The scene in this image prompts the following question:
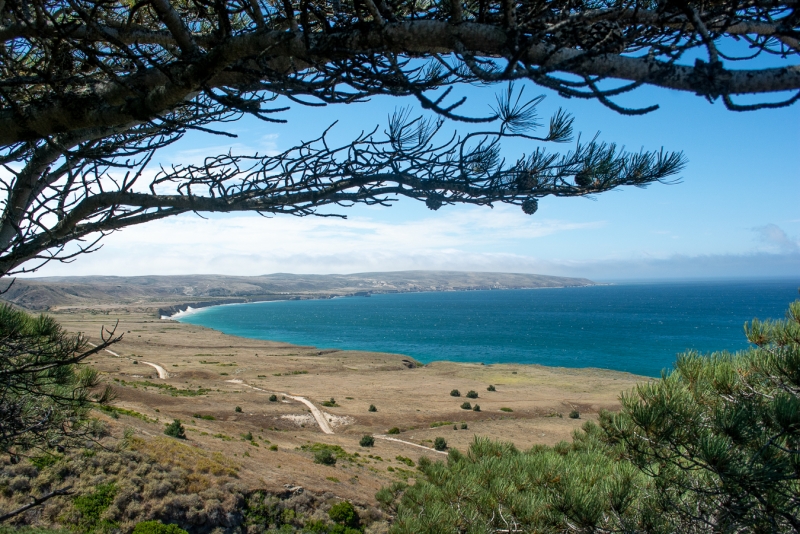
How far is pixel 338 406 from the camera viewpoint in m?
32.2

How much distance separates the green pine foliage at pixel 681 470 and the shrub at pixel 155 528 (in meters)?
8.18

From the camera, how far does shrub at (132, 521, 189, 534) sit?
36.9ft

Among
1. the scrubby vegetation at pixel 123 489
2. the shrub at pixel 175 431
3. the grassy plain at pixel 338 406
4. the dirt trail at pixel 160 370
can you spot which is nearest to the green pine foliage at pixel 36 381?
the grassy plain at pixel 338 406

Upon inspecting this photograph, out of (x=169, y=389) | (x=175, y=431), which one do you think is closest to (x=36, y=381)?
(x=175, y=431)

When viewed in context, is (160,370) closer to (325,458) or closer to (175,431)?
(175,431)

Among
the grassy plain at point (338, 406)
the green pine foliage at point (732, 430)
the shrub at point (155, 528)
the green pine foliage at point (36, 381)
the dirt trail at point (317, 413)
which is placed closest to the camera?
the green pine foliage at point (732, 430)

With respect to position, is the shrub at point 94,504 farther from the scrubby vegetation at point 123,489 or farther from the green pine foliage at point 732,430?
the green pine foliage at point 732,430

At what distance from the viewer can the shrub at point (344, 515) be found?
13086 millimetres

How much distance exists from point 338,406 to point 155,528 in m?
21.2

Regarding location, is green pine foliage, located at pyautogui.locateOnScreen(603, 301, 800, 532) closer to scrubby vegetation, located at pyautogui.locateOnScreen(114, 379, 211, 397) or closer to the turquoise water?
scrubby vegetation, located at pyautogui.locateOnScreen(114, 379, 211, 397)

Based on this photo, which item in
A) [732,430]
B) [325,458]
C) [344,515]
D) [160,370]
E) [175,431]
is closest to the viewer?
[732,430]

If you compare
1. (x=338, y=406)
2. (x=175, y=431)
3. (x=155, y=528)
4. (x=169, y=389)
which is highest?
(x=175, y=431)

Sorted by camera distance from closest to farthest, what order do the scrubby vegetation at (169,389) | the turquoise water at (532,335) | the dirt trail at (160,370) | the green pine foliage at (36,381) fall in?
the green pine foliage at (36,381)
the scrubby vegetation at (169,389)
the dirt trail at (160,370)
the turquoise water at (532,335)

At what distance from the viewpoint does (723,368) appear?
4.41 meters
